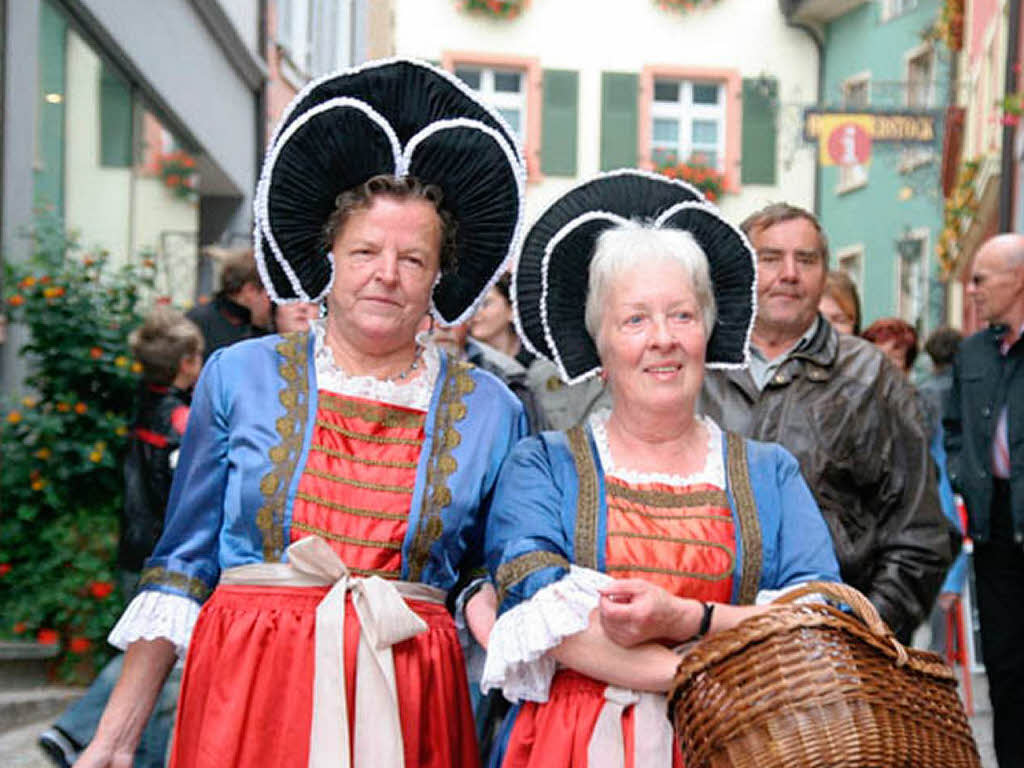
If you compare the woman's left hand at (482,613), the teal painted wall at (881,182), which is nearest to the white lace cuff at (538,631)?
the woman's left hand at (482,613)

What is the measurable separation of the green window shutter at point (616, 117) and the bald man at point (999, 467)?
1624 cm

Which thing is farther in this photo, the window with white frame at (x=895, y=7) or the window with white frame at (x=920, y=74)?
the window with white frame at (x=895, y=7)

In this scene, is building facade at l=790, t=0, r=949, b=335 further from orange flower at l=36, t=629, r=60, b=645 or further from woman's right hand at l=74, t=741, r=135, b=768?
woman's right hand at l=74, t=741, r=135, b=768

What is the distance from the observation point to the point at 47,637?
6211mm

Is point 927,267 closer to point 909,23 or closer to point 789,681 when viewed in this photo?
point 909,23

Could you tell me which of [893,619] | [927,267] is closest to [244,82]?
[927,267]

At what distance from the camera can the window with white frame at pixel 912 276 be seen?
59.6ft

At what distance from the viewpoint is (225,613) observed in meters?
2.62

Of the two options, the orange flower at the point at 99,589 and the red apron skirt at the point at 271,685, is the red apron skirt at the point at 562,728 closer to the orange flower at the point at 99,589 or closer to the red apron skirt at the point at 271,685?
the red apron skirt at the point at 271,685

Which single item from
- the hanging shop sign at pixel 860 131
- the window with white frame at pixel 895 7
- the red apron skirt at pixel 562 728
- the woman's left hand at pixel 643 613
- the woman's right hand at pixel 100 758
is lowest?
the woman's right hand at pixel 100 758

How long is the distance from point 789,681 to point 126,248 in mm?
8150

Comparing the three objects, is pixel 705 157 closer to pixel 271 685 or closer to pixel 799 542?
pixel 799 542

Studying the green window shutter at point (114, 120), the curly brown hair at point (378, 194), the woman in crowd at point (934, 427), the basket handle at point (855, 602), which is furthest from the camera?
the green window shutter at point (114, 120)

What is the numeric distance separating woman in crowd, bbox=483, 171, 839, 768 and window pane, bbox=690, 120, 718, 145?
19845mm
